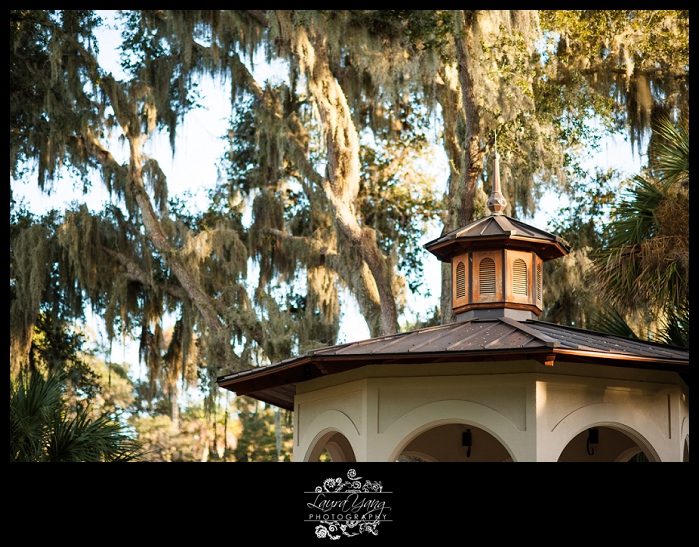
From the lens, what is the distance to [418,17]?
15547mm

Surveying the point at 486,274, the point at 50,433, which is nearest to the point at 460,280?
the point at 486,274

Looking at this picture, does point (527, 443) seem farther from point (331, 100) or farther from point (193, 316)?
point (193, 316)

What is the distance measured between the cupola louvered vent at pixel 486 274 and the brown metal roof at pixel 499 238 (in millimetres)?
168

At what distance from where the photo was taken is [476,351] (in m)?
8.12

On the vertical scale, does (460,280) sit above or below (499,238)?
below

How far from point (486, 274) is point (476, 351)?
1687 millimetres

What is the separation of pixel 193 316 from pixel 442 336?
10007 mm

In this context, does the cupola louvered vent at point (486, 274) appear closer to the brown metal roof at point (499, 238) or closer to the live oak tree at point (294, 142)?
the brown metal roof at point (499, 238)

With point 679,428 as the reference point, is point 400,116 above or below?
above
